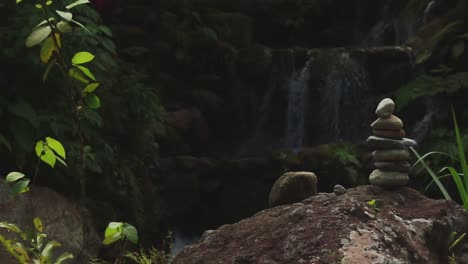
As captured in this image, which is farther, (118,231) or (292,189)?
(292,189)

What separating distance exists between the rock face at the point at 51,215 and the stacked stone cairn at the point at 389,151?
2661 millimetres

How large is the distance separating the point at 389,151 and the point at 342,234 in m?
1.03

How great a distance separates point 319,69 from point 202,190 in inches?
133

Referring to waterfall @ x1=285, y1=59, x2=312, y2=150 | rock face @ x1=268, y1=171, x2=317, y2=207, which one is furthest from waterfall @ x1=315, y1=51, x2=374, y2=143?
rock face @ x1=268, y1=171, x2=317, y2=207

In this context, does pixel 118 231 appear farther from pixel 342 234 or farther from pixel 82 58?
pixel 342 234

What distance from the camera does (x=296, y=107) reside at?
12477 millimetres

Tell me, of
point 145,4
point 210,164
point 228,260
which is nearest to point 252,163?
point 210,164

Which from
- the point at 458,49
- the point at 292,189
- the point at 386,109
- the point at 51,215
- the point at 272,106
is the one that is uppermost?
the point at 386,109

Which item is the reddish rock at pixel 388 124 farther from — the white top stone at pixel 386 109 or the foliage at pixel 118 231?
the foliage at pixel 118 231

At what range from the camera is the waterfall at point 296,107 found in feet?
40.7

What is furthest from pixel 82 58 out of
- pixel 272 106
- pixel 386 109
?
pixel 272 106

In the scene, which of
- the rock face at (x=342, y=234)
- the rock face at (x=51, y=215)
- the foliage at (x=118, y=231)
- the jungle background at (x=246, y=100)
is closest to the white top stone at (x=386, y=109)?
the rock face at (x=342, y=234)

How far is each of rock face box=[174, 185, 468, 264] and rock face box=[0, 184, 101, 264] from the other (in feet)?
7.88

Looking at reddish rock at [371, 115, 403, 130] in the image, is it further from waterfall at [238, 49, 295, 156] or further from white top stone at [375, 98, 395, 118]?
waterfall at [238, 49, 295, 156]
